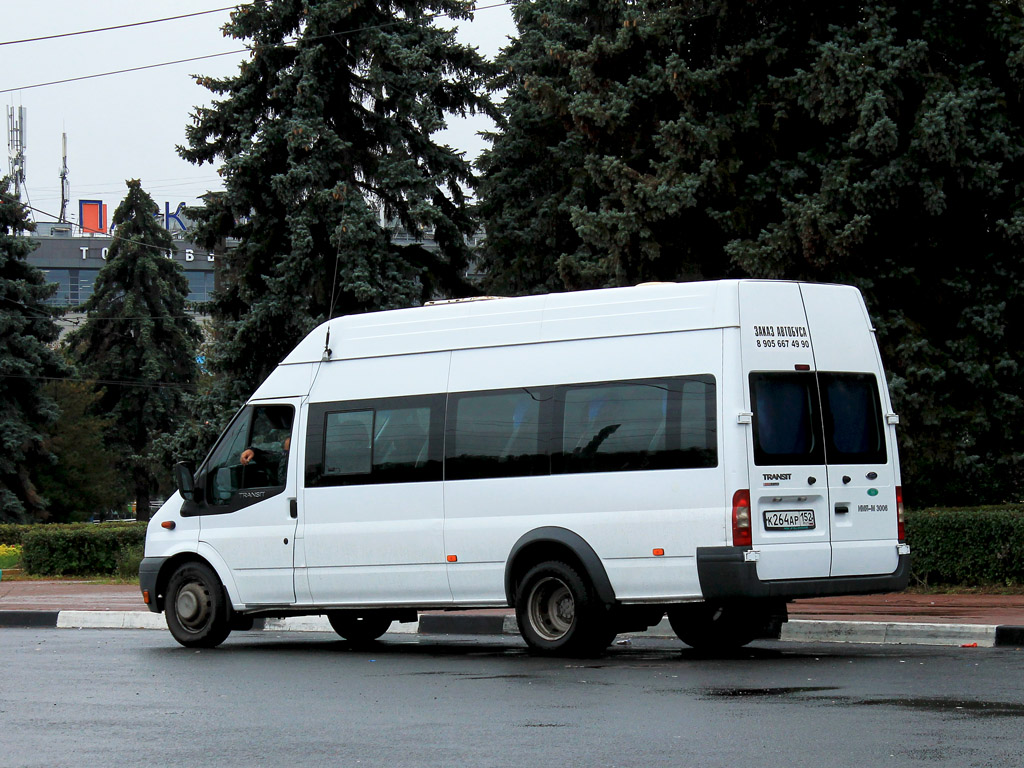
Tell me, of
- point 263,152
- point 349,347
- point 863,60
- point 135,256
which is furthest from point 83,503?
point 349,347

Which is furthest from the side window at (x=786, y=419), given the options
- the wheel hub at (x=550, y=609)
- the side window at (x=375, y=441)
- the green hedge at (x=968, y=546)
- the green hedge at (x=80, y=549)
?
the green hedge at (x=80, y=549)

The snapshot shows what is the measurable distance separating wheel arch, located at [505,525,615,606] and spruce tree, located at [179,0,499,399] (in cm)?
1726

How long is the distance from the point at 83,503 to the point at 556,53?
114 feet

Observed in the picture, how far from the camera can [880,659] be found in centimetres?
1092

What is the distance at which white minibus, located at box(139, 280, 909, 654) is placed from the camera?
1095 centimetres

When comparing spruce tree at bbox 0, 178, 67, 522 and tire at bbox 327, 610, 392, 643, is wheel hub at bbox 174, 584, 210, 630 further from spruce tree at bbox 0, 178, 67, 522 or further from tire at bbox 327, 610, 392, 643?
spruce tree at bbox 0, 178, 67, 522

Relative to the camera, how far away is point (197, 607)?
13.6 meters

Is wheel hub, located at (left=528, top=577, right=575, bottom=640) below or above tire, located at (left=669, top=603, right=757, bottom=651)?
above

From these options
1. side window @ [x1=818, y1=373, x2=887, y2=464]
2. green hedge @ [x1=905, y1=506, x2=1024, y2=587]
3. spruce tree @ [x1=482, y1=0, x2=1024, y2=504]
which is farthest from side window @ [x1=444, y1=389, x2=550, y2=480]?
spruce tree @ [x1=482, y1=0, x2=1024, y2=504]

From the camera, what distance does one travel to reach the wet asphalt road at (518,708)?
22.3 feet

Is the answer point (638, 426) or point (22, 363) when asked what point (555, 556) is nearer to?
point (638, 426)

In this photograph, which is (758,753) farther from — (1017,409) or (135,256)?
(135,256)

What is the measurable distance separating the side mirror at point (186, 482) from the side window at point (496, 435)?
2749mm

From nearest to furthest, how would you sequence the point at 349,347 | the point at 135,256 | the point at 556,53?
1. the point at 349,347
2. the point at 556,53
3. the point at 135,256
